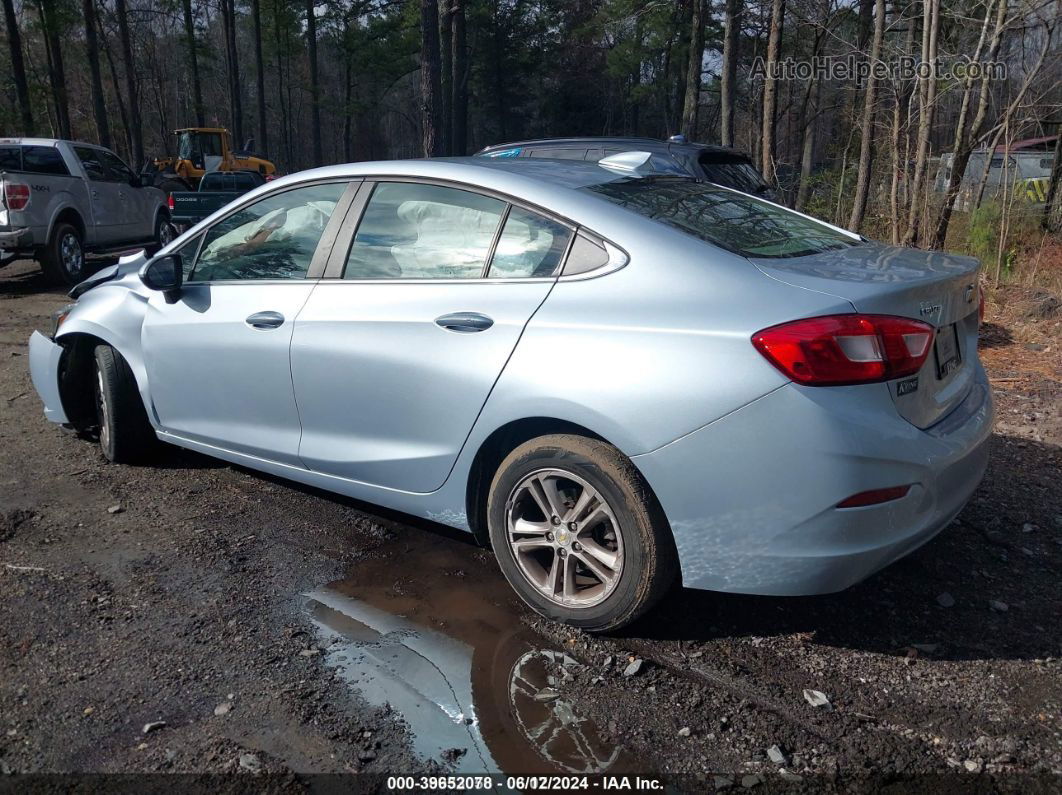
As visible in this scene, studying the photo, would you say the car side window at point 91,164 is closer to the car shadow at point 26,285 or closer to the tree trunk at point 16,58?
the car shadow at point 26,285

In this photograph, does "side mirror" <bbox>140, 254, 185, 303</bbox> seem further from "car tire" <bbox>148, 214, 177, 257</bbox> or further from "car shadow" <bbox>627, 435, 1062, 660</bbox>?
"car tire" <bbox>148, 214, 177, 257</bbox>

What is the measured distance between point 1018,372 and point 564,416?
5.49 m

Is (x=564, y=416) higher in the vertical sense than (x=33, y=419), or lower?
higher

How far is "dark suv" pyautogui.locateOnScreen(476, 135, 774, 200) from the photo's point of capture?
7215 mm

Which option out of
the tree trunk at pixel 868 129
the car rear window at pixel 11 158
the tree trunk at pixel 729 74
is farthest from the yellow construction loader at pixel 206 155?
the tree trunk at pixel 868 129

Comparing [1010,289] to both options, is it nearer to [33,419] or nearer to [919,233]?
[919,233]

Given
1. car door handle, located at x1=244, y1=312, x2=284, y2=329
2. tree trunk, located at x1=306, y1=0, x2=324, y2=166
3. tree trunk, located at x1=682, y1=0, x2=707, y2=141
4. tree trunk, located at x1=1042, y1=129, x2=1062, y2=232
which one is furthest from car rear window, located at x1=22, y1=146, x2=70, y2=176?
tree trunk, located at x1=306, y1=0, x2=324, y2=166

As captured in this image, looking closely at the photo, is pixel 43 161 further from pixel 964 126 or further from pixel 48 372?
pixel 964 126

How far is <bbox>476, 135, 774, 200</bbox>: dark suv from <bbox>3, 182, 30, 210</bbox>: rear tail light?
6.90 meters

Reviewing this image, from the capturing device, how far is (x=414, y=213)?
3658 millimetres

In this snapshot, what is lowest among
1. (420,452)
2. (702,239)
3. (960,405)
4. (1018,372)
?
(1018,372)

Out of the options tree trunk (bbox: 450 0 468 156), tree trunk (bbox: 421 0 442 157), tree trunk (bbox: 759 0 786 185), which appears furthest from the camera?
tree trunk (bbox: 450 0 468 156)

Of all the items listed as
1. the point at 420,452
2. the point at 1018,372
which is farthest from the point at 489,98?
the point at 420,452

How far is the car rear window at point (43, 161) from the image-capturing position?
1210cm
